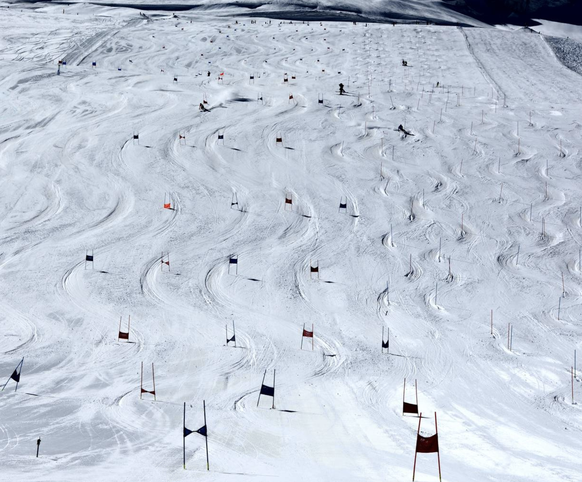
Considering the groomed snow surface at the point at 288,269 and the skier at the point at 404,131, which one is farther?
the skier at the point at 404,131

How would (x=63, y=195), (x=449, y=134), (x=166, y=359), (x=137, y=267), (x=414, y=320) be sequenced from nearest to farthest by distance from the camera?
1. (x=166, y=359)
2. (x=414, y=320)
3. (x=137, y=267)
4. (x=63, y=195)
5. (x=449, y=134)

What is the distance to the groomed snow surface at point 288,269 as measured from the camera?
40.7ft

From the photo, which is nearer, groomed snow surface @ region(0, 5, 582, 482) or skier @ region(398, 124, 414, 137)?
groomed snow surface @ region(0, 5, 582, 482)

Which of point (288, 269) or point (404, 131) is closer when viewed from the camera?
point (288, 269)

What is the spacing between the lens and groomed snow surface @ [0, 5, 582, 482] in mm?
12414

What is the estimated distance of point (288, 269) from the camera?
1992cm

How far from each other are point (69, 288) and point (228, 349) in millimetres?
4883

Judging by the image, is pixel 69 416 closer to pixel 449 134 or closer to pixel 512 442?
pixel 512 442

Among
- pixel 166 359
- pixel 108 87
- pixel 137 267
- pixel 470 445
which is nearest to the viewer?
pixel 470 445

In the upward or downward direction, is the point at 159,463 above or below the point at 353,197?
above

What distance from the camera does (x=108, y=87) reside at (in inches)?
1409

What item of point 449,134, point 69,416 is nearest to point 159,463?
point 69,416

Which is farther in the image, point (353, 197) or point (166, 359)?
point (353, 197)

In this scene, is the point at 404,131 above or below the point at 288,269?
below
